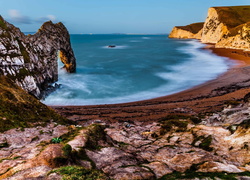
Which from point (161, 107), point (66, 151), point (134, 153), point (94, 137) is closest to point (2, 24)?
point (94, 137)

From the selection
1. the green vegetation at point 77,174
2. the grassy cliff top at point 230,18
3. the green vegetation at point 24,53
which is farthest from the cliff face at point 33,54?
the grassy cliff top at point 230,18

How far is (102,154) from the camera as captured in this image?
11.6m

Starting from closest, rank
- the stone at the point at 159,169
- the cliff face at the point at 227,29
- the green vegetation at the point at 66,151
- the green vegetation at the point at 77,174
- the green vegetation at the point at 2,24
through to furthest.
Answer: the green vegetation at the point at 77,174 < the green vegetation at the point at 66,151 < the stone at the point at 159,169 < the green vegetation at the point at 2,24 < the cliff face at the point at 227,29

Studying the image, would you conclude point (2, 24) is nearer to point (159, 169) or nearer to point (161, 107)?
point (161, 107)

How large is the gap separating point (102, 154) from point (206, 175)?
256 inches

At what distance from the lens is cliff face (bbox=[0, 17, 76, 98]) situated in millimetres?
31219

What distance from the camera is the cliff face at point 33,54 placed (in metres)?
31.2

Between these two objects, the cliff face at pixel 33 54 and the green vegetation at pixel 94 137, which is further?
the cliff face at pixel 33 54

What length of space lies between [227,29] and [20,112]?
5628 inches

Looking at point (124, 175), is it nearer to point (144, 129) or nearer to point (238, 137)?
point (238, 137)

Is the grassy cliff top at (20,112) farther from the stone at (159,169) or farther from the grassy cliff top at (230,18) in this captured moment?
the grassy cliff top at (230,18)

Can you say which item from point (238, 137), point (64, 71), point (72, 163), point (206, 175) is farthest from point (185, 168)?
point (64, 71)

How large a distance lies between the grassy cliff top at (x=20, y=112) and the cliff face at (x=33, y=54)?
12667 mm

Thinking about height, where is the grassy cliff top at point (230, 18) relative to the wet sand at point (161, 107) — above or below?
above
